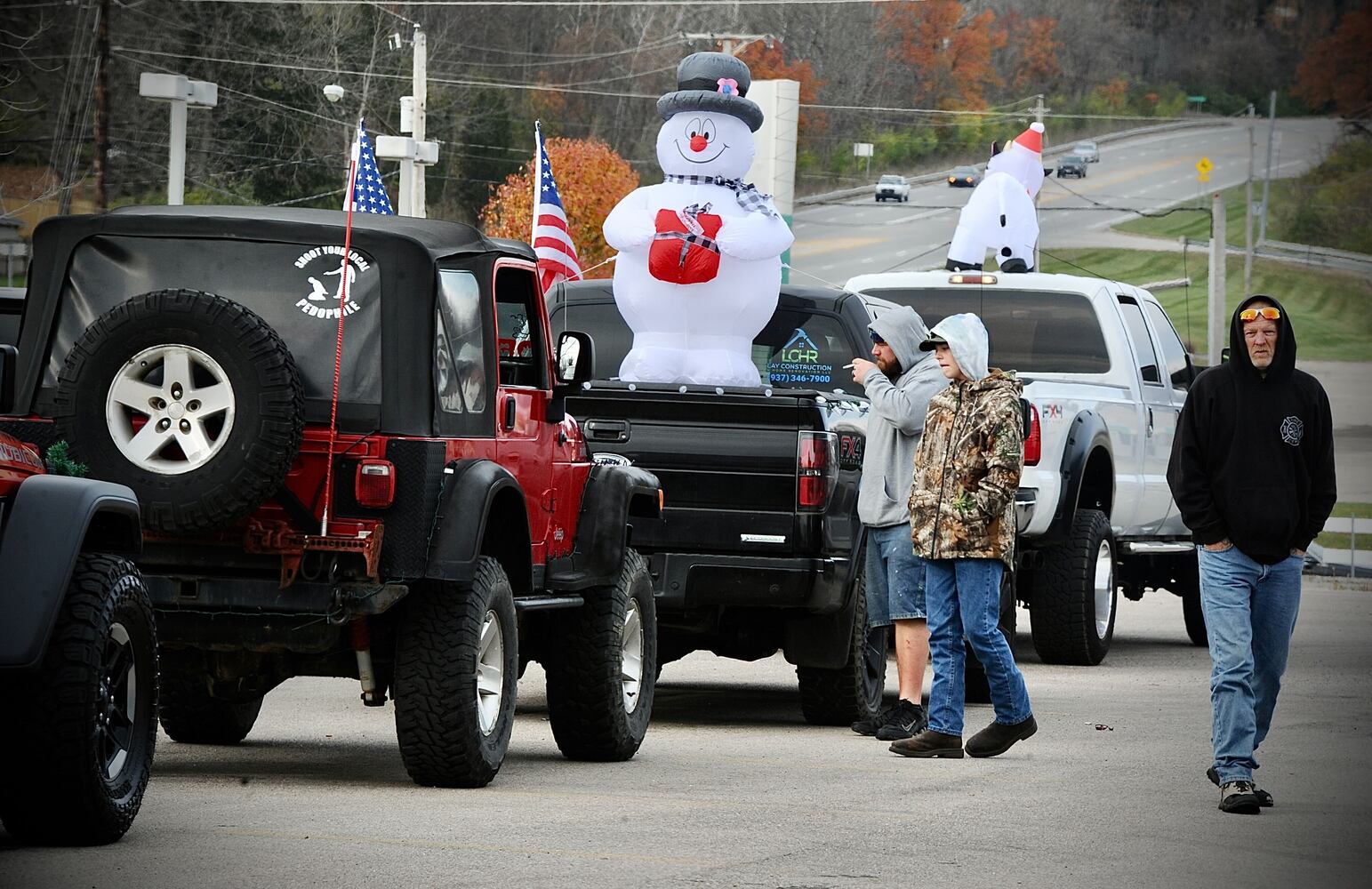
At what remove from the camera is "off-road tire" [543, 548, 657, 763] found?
9.11 m

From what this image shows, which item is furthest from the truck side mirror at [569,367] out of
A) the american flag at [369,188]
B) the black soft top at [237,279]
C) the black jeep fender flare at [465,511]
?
the american flag at [369,188]

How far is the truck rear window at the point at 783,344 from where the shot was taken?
39.1ft

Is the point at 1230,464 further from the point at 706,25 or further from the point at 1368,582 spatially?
the point at 706,25

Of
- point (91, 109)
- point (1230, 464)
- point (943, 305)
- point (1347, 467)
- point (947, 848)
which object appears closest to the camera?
point (947, 848)

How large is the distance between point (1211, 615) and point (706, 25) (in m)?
69.9

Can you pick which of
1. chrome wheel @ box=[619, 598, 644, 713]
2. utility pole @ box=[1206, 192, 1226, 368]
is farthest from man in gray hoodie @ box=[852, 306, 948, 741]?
utility pole @ box=[1206, 192, 1226, 368]

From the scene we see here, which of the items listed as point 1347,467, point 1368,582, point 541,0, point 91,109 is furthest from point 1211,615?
point 541,0

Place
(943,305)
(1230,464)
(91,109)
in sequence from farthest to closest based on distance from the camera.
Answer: (91,109), (943,305), (1230,464)

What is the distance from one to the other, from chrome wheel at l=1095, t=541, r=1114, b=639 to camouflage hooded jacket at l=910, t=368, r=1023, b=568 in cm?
543

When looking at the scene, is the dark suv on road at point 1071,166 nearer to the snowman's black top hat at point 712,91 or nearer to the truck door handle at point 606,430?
the snowman's black top hat at point 712,91

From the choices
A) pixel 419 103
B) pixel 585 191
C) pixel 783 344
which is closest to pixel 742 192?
pixel 783 344

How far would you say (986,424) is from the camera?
9258 mm

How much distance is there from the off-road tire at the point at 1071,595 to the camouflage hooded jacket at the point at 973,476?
4922 mm

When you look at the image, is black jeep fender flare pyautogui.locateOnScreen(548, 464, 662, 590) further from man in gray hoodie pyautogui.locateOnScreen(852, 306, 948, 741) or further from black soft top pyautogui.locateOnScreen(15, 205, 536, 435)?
black soft top pyautogui.locateOnScreen(15, 205, 536, 435)
